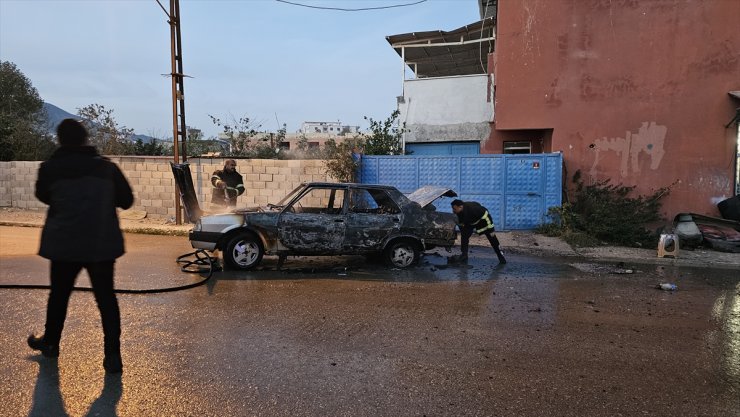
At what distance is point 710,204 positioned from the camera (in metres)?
12.5

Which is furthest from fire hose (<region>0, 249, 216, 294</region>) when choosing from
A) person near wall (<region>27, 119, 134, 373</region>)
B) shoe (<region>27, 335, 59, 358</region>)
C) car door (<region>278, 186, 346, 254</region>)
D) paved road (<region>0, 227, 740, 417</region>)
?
person near wall (<region>27, 119, 134, 373</region>)

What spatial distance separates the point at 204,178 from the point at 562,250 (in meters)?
9.51

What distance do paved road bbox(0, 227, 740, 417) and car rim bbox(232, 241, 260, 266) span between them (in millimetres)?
233

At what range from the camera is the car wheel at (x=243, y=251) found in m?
7.28

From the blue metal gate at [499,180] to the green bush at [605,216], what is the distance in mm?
500

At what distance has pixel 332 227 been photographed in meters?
7.49

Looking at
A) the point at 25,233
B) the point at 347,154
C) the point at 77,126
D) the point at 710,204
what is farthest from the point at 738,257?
the point at 25,233

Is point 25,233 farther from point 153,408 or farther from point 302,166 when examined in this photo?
point 153,408

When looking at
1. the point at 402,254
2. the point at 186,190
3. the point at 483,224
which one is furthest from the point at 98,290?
the point at 186,190

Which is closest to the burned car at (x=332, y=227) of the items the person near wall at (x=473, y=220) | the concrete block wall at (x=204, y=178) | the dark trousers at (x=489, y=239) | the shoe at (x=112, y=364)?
the person near wall at (x=473, y=220)

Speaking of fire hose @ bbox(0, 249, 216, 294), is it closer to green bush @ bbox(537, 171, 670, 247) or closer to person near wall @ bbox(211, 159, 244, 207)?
person near wall @ bbox(211, 159, 244, 207)

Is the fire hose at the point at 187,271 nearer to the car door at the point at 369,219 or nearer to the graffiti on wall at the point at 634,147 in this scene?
the car door at the point at 369,219

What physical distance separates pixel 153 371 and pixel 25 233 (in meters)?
10.1

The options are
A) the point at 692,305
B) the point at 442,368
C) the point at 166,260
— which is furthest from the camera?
the point at 166,260
